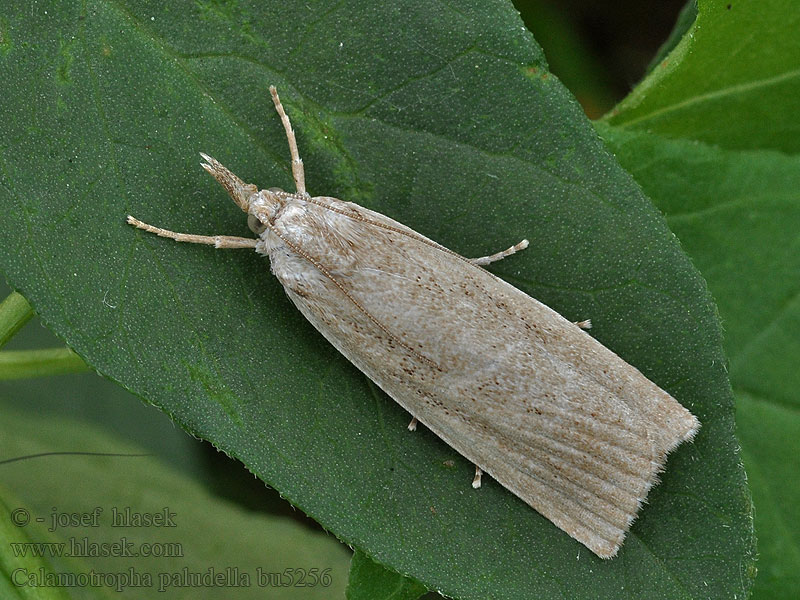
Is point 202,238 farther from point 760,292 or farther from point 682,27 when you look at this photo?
point 760,292

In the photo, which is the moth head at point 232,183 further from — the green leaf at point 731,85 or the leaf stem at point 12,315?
the green leaf at point 731,85

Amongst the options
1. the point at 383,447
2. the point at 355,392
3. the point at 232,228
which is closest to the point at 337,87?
the point at 232,228

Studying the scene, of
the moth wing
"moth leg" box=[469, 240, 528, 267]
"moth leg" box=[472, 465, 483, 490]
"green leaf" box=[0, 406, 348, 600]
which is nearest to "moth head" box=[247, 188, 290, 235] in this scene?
the moth wing

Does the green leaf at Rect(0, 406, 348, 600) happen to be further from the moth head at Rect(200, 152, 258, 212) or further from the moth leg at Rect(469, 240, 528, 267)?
the moth leg at Rect(469, 240, 528, 267)

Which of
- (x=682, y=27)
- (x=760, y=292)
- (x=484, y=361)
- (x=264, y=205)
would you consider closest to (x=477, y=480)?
(x=484, y=361)

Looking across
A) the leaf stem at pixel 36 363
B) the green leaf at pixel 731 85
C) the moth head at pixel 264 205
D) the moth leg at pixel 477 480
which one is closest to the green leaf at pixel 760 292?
the green leaf at pixel 731 85
